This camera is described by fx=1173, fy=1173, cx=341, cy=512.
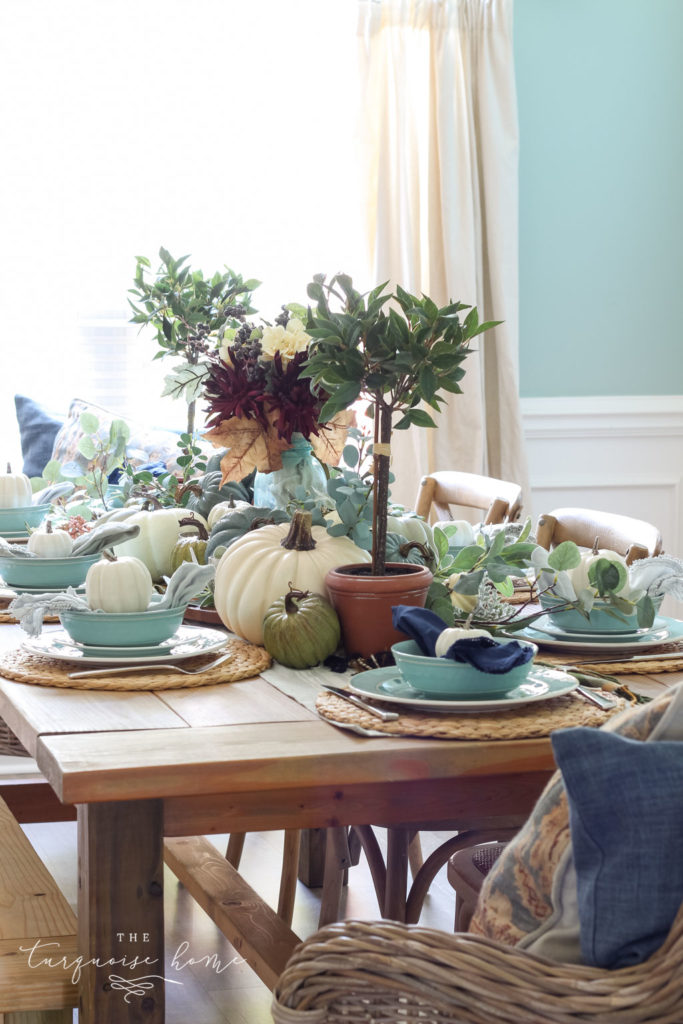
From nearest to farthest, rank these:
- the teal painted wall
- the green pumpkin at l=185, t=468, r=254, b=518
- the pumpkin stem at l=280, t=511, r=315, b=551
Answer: the pumpkin stem at l=280, t=511, r=315, b=551
the green pumpkin at l=185, t=468, r=254, b=518
the teal painted wall

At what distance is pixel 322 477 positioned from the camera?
172cm

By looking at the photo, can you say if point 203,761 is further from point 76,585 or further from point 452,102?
point 452,102

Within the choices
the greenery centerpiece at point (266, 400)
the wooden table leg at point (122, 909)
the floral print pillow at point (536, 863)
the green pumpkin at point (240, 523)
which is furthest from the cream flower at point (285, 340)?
the floral print pillow at point (536, 863)

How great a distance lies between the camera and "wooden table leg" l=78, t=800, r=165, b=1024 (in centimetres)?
103

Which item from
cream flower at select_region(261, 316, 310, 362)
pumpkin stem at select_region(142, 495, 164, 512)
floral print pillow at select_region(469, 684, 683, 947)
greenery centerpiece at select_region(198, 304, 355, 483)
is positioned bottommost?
floral print pillow at select_region(469, 684, 683, 947)

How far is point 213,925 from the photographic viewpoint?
2.51 metres

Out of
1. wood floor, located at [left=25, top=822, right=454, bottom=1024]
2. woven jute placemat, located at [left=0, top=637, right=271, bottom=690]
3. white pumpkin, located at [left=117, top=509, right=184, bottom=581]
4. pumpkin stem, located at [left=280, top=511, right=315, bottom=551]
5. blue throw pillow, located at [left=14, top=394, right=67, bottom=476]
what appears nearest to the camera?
woven jute placemat, located at [left=0, top=637, right=271, bottom=690]

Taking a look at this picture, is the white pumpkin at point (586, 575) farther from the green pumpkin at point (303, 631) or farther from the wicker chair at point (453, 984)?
the wicker chair at point (453, 984)

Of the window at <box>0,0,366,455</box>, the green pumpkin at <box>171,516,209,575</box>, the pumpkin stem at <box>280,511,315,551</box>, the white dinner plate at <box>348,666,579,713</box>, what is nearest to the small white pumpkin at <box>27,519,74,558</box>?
the green pumpkin at <box>171,516,209,575</box>

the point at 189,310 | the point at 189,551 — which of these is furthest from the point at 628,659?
the point at 189,310

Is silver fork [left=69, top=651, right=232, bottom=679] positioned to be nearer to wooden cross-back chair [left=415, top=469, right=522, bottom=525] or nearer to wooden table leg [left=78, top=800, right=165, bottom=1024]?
wooden table leg [left=78, top=800, right=165, bottom=1024]

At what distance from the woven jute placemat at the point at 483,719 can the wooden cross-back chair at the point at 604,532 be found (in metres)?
0.68

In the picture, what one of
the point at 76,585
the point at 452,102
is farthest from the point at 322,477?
the point at 452,102

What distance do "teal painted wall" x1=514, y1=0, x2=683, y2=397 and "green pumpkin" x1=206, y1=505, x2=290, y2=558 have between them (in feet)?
8.19
